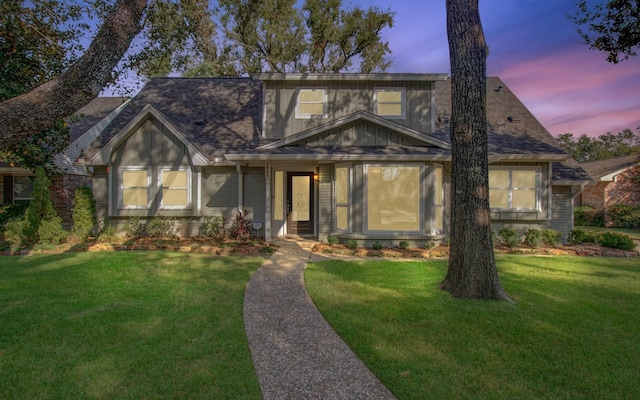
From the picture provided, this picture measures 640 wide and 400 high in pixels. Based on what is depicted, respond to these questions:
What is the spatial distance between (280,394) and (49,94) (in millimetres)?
3967

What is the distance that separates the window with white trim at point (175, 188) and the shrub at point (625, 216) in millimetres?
21398

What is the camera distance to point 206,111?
13602 millimetres

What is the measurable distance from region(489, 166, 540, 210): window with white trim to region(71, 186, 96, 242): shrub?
13.0 metres

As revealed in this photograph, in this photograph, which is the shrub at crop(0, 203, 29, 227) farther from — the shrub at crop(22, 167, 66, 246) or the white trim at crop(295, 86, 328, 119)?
the white trim at crop(295, 86, 328, 119)

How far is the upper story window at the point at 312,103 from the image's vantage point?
12.3 metres

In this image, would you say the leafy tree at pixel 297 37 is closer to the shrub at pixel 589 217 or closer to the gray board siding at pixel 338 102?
the gray board siding at pixel 338 102

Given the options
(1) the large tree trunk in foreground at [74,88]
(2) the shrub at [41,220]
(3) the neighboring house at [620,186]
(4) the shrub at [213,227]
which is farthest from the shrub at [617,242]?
(2) the shrub at [41,220]

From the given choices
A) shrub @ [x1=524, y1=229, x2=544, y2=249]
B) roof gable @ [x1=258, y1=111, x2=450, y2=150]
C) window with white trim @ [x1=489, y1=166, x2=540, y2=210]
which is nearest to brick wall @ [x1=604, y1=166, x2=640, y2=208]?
window with white trim @ [x1=489, y1=166, x2=540, y2=210]

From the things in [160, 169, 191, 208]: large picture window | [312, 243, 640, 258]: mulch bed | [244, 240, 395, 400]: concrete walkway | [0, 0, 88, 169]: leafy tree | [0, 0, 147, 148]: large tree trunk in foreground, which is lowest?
[244, 240, 395, 400]: concrete walkway

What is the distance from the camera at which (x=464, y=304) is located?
5.09 meters

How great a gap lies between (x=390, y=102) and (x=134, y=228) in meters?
9.74

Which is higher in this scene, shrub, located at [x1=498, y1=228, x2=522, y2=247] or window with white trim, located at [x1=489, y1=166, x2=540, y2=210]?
window with white trim, located at [x1=489, y1=166, x2=540, y2=210]

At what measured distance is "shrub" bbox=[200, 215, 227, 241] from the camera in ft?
36.7

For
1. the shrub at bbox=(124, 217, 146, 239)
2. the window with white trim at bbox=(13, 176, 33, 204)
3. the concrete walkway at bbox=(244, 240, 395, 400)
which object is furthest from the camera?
the window with white trim at bbox=(13, 176, 33, 204)
